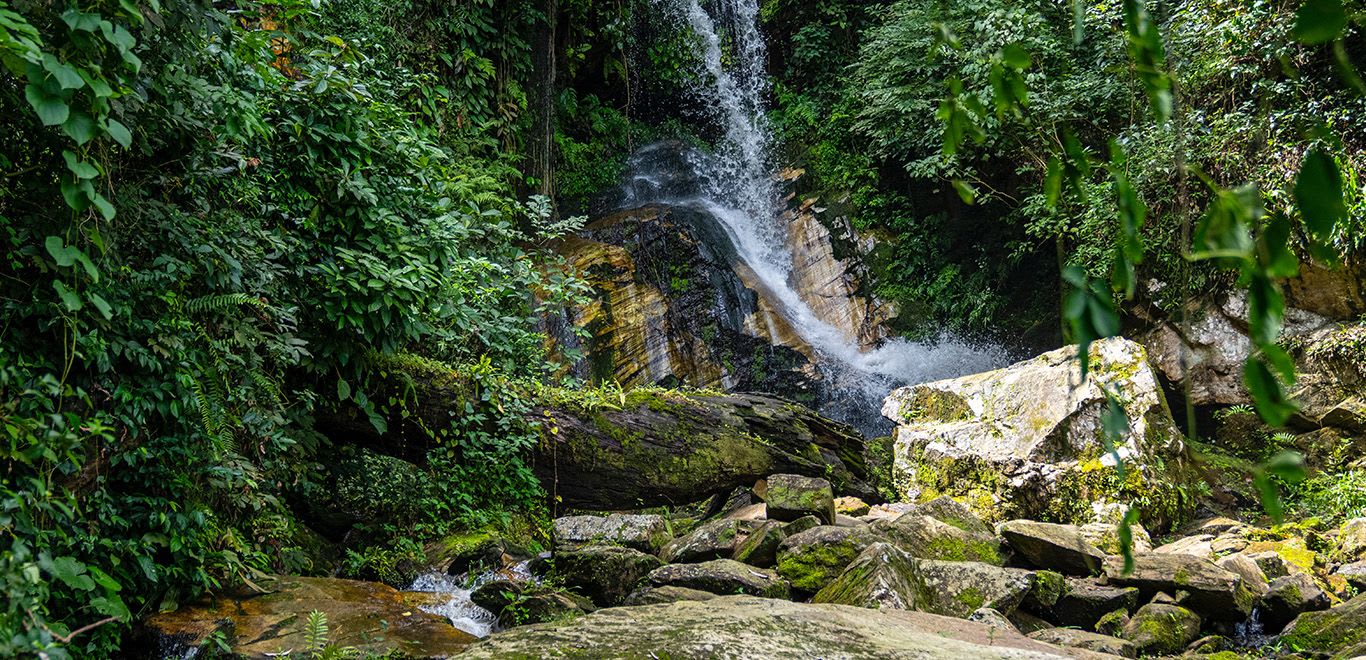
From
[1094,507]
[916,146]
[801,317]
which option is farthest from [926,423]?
[916,146]

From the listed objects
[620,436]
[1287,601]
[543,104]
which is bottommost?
[1287,601]

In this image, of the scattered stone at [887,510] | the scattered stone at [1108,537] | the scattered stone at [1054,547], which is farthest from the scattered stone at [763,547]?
the scattered stone at [1108,537]

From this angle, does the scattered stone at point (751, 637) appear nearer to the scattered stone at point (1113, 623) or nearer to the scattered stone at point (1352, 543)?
the scattered stone at point (1113, 623)

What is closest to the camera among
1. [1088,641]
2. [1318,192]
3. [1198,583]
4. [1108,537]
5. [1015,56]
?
[1318,192]

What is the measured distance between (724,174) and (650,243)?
353cm

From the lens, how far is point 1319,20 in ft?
2.35

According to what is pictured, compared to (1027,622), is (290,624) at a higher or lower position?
higher

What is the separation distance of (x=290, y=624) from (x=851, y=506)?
14.5ft

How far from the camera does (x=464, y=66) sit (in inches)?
439

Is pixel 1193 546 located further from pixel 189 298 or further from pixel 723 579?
pixel 189 298

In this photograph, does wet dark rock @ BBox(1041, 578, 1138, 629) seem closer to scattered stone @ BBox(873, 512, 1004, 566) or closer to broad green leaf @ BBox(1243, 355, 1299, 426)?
scattered stone @ BBox(873, 512, 1004, 566)

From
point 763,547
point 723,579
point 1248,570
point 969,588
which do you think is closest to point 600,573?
point 723,579

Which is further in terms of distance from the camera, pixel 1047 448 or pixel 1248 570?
pixel 1047 448

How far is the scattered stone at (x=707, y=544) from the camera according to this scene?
18.5 feet
